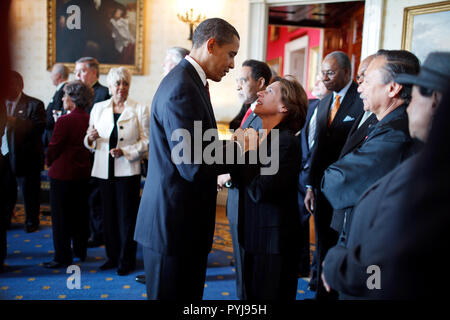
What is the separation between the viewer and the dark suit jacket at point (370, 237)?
3.12 feet

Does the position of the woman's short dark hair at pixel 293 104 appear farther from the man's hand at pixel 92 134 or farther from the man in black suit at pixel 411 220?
the man's hand at pixel 92 134

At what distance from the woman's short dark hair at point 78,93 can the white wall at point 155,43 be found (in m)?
2.98

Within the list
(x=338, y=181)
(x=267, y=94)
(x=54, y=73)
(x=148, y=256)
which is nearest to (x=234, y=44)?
(x=267, y=94)

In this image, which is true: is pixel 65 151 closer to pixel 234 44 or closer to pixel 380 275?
pixel 234 44

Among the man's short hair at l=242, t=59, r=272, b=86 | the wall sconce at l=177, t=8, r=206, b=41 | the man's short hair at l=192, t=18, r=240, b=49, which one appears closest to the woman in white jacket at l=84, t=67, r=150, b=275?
the man's short hair at l=242, t=59, r=272, b=86

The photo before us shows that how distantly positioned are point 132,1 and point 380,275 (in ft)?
20.2

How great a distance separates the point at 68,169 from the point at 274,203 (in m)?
2.15

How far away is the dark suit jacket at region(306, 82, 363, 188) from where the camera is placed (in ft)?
9.69

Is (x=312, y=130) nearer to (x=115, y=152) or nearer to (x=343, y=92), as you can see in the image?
(x=343, y=92)

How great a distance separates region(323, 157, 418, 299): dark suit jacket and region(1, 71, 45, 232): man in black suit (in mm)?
3818

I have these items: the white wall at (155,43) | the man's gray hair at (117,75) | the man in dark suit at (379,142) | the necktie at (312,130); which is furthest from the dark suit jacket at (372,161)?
the white wall at (155,43)

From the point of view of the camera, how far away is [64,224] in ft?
11.6

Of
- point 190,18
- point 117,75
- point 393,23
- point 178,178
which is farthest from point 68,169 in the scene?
point 393,23

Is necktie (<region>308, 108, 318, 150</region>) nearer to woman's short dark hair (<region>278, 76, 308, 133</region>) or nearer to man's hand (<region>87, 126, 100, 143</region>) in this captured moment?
woman's short dark hair (<region>278, 76, 308, 133</region>)
